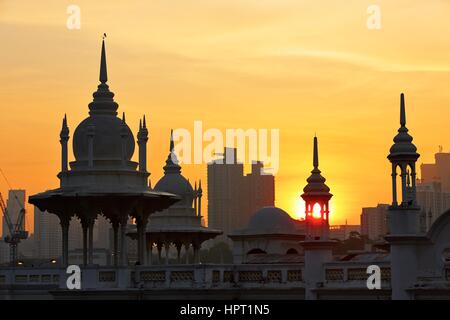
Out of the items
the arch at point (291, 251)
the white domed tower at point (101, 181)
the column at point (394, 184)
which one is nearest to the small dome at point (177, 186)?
A: the arch at point (291, 251)

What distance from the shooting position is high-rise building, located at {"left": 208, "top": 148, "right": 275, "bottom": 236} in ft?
427

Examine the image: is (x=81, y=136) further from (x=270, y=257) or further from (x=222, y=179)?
(x=222, y=179)

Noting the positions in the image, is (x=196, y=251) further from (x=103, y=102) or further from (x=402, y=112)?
(x=402, y=112)

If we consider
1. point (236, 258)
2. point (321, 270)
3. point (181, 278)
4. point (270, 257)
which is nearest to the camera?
point (321, 270)

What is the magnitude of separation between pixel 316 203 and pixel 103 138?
12052mm

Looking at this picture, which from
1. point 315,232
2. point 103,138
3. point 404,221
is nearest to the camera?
point 404,221

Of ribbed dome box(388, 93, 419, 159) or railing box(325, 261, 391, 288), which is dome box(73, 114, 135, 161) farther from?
ribbed dome box(388, 93, 419, 159)

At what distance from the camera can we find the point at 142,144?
7088 cm

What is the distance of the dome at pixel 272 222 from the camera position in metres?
87.2

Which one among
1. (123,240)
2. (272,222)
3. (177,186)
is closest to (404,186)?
(123,240)

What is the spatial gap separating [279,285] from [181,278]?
216 inches

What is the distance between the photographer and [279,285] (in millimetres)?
62375

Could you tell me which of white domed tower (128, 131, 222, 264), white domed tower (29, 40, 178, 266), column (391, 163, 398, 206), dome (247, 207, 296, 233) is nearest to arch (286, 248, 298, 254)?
dome (247, 207, 296, 233)
